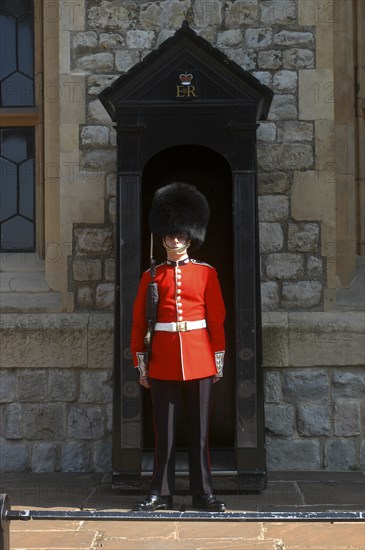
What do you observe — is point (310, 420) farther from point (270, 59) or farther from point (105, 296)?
point (270, 59)

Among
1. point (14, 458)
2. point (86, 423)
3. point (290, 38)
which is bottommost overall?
point (14, 458)

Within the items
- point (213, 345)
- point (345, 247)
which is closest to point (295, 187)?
point (345, 247)

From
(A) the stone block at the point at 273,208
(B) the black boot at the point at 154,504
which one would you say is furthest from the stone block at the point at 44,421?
(A) the stone block at the point at 273,208

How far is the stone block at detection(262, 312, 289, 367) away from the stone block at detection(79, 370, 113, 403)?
0.89 metres

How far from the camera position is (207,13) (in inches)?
238

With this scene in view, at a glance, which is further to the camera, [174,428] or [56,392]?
[56,392]

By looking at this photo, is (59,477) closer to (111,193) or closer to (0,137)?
(111,193)

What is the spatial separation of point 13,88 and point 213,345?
2.41 meters

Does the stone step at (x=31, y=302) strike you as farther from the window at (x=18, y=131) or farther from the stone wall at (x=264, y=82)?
the window at (x=18, y=131)

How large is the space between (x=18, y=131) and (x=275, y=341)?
6.63 feet

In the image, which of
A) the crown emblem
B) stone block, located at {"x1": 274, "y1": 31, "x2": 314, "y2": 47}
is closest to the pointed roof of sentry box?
the crown emblem

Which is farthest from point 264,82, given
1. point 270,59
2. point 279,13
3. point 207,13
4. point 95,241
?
point 95,241

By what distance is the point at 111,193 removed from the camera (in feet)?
19.7

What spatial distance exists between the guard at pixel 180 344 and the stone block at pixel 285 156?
3.86 ft
